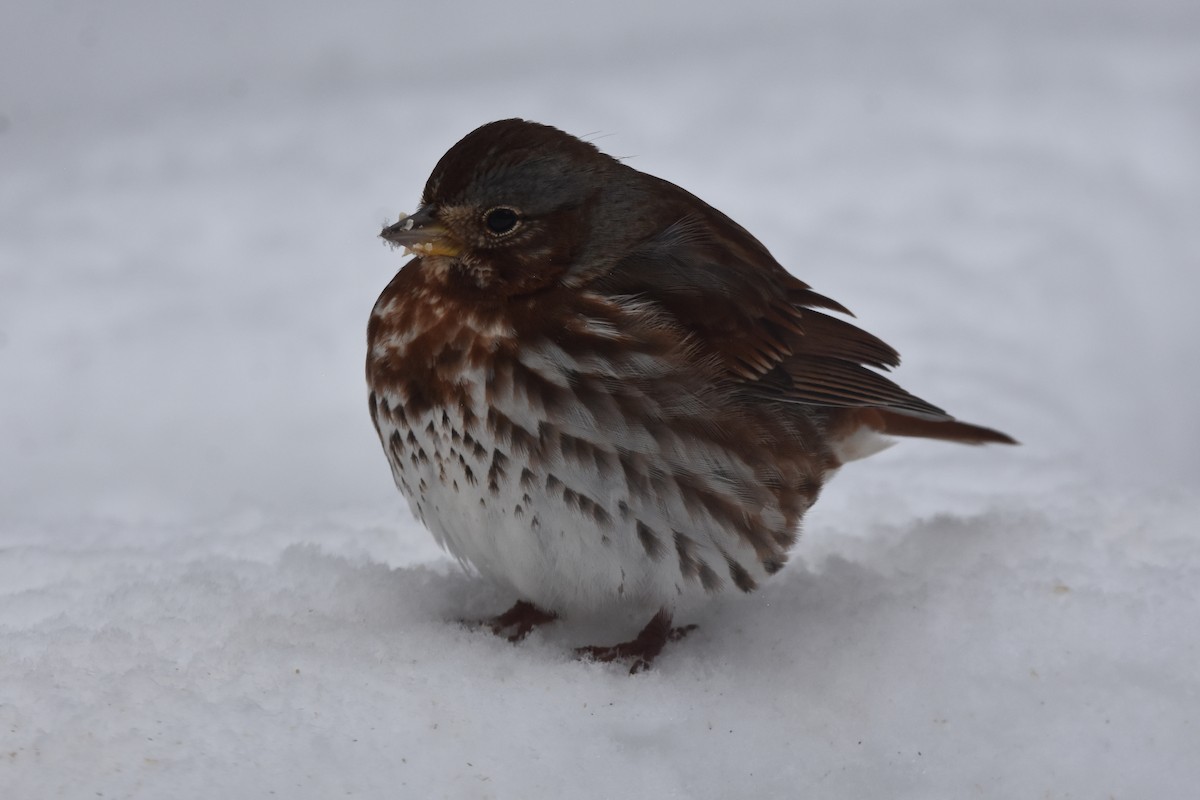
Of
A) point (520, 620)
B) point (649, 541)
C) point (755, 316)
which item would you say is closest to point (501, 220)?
point (755, 316)

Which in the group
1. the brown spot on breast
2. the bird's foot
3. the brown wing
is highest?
the brown wing

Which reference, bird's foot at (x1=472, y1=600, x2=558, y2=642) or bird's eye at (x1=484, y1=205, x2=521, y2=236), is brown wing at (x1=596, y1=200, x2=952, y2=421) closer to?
bird's eye at (x1=484, y1=205, x2=521, y2=236)

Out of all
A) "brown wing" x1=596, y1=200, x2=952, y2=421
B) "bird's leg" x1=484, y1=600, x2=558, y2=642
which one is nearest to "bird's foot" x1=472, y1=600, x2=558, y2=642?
"bird's leg" x1=484, y1=600, x2=558, y2=642

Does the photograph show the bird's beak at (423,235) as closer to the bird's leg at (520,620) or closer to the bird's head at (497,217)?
the bird's head at (497,217)

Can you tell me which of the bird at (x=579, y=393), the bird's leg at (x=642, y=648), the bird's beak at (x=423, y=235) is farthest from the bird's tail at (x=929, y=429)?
the bird's beak at (x=423, y=235)

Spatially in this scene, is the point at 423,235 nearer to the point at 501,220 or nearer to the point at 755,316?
the point at 501,220
